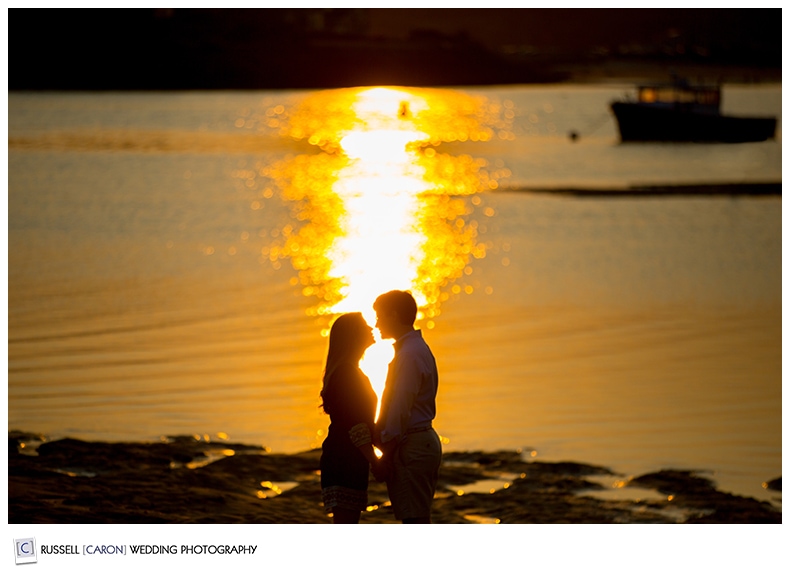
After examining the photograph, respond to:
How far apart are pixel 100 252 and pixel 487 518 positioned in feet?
43.0

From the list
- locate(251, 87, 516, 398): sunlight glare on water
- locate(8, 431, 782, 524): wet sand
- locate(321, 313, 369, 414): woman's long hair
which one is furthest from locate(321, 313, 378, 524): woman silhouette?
locate(251, 87, 516, 398): sunlight glare on water

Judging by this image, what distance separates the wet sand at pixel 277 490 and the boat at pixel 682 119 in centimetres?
2592

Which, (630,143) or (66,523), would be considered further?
(630,143)

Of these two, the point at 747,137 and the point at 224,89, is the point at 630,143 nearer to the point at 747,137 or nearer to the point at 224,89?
the point at 747,137

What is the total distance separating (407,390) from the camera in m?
4.77

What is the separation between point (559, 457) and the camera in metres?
8.43

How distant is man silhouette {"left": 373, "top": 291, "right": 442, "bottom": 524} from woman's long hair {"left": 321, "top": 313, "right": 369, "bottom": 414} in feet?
0.38

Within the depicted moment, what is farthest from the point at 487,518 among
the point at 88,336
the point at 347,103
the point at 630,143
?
the point at 347,103

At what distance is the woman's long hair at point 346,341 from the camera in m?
4.88
